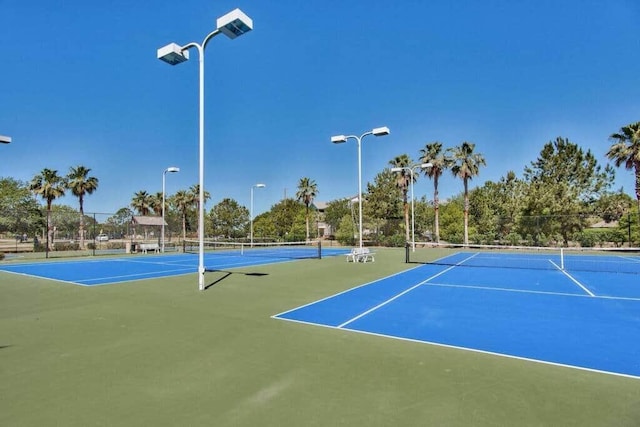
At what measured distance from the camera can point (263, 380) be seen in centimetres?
423

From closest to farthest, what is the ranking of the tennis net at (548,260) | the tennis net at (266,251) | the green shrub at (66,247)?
the tennis net at (548,260), the tennis net at (266,251), the green shrub at (66,247)

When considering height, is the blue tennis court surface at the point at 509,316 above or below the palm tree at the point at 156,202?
below

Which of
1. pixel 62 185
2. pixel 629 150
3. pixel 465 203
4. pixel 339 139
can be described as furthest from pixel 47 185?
pixel 629 150

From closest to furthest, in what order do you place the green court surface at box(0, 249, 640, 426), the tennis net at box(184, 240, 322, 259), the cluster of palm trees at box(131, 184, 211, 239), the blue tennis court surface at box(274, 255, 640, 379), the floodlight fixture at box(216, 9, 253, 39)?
the green court surface at box(0, 249, 640, 426) → the blue tennis court surface at box(274, 255, 640, 379) → the floodlight fixture at box(216, 9, 253, 39) → the tennis net at box(184, 240, 322, 259) → the cluster of palm trees at box(131, 184, 211, 239)

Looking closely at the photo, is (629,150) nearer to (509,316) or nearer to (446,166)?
(446,166)

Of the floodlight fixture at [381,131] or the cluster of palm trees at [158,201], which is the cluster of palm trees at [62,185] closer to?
the cluster of palm trees at [158,201]

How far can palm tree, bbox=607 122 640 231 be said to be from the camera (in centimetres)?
3103

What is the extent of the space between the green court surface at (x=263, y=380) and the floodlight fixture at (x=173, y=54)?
745 centimetres

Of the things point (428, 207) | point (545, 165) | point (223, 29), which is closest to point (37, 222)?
point (223, 29)

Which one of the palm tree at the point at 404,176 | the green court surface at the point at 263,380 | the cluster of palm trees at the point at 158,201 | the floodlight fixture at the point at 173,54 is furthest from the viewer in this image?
the cluster of palm trees at the point at 158,201

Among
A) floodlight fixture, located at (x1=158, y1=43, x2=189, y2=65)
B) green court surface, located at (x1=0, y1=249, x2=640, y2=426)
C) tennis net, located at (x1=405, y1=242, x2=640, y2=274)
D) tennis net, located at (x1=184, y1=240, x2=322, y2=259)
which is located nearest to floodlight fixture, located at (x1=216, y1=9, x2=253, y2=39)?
floodlight fixture, located at (x1=158, y1=43, x2=189, y2=65)

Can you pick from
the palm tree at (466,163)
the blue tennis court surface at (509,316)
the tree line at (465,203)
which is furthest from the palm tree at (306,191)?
the blue tennis court surface at (509,316)

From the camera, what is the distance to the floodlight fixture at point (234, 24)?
29.5ft

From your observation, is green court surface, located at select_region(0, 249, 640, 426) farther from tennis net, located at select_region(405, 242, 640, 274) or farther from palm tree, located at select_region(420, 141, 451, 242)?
palm tree, located at select_region(420, 141, 451, 242)
